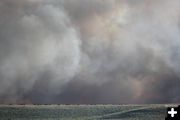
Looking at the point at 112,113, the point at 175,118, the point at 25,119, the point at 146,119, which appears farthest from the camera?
the point at 112,113

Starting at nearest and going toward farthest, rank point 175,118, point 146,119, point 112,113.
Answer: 1. point 175,118
2. point 146,119
3. point 112,113

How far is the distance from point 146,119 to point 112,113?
3173 centimetres

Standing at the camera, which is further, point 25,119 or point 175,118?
point 25,119

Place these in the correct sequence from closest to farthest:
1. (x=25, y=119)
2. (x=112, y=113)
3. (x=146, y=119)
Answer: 1. (x=146, y=119)
2. (x=25, y=119)
3. (x=112, y=113)

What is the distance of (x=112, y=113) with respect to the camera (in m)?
145

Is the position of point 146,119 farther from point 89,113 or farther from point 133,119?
point 89,113

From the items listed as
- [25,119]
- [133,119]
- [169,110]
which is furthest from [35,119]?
[169,110]

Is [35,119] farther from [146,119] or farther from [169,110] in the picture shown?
[169,110]

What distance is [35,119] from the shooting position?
121000 mm

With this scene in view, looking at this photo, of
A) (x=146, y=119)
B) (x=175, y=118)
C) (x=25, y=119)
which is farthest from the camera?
(x=25, y=119)

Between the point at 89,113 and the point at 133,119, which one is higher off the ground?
the point at 89,113

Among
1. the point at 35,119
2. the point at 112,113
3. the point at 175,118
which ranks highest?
the point at 112,113

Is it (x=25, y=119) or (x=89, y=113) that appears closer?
(x=25, y=119)

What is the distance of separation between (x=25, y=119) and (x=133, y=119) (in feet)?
101
